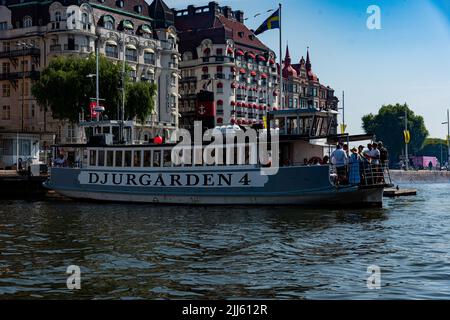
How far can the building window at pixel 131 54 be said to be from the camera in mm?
84625

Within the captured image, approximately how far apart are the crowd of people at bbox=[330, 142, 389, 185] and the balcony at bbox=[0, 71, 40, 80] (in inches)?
2216

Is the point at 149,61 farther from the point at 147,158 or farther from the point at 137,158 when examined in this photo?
the point at 147,158

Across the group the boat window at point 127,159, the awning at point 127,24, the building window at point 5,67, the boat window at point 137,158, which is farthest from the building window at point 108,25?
the boat window at point 137,158

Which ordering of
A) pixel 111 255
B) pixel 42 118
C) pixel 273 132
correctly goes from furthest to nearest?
pixel 42 118
pixel 273 132
pixel 111 255

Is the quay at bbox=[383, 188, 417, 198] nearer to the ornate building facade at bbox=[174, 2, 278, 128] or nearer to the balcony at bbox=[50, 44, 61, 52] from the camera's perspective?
the balcony at bbox=[50, 44, 61, 52]

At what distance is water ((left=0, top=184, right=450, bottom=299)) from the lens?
11281 mm

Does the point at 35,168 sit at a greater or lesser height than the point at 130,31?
lesser

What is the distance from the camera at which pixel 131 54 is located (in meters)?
85.4

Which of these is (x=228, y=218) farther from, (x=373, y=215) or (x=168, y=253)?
(x=168, y=253)

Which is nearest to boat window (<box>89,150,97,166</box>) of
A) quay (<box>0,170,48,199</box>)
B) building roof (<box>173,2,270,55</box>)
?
quay (<box>0,170,48,199</box>)

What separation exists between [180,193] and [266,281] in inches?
821

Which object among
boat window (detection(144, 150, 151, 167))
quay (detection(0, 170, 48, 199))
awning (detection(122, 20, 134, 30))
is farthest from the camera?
awning (detection(122, 20, 134, 30))
